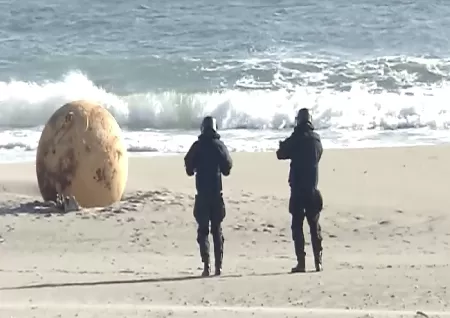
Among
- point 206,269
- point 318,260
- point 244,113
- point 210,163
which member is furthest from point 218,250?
point 244,113

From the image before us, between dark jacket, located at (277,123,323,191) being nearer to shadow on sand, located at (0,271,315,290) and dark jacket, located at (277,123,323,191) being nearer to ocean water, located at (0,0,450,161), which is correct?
shadow on sand, located at (0,271,315,290)

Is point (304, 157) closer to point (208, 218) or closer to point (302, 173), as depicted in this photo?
point (302, 173)

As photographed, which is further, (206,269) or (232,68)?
(232,68)

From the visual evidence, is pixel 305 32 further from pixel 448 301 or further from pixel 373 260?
pixel 448 301

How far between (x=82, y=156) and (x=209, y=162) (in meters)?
2.53

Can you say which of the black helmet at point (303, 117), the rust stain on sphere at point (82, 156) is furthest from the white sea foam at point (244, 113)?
the black helmet at point (303, 117)

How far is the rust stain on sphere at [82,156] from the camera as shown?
11.0 m

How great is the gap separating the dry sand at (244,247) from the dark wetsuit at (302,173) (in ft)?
1.61

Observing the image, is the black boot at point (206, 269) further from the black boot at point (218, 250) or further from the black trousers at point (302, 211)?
the black trousers at point (302, 211)

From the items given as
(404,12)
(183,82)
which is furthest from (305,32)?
(183,82)

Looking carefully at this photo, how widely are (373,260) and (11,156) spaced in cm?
771

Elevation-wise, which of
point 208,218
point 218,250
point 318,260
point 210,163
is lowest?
point 318,260

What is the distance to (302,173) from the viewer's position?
29.5 feet

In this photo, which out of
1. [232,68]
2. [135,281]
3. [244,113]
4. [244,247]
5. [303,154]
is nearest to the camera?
[135,281]
